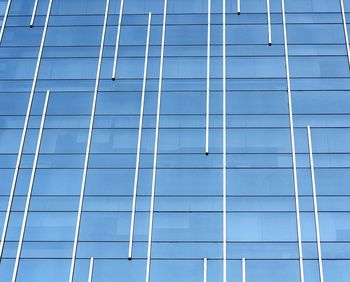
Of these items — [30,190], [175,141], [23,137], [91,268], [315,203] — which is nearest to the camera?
[91,268]

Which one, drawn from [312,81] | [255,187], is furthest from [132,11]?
[255,187]

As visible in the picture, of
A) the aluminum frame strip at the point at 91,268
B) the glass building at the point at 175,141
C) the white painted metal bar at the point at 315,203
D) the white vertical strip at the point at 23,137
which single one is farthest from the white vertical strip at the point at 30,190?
the white painted metal bar at the point at 315,203

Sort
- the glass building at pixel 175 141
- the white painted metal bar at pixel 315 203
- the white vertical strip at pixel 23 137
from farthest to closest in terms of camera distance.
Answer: the white vertical strip at pixel 23 137, the glass building at pixel 175 141, the white painted metal bar at pixel 315 203

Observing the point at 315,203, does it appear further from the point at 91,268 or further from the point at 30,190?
the point at 30,190

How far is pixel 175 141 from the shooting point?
2809 cm

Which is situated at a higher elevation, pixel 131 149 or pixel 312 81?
pixel 312 81

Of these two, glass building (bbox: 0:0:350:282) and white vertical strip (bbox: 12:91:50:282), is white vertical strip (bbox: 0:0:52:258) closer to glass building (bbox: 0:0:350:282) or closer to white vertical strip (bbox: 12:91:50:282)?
glass building (bbox: 0:0:350:282)

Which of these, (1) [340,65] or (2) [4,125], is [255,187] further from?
(2) [4,125]

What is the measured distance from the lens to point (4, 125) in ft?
94.9

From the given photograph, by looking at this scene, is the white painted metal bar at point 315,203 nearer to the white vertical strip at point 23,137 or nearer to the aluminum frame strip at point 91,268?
the aluminum frame strip at point 91,268

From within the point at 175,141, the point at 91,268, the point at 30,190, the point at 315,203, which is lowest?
the point at 91,268

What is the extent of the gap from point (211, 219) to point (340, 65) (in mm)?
9562

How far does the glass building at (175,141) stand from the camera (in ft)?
82.9

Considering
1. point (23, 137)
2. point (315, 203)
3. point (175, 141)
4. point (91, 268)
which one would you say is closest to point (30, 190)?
point (23, 137)
